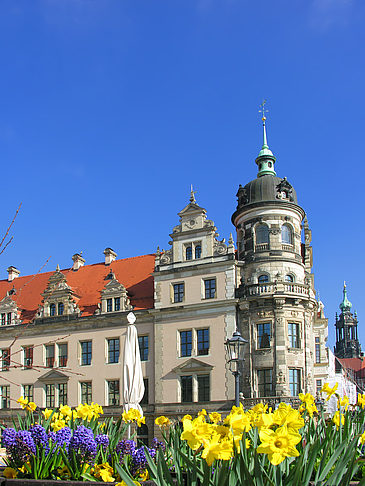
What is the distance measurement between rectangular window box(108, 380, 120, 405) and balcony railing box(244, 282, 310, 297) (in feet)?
32.6

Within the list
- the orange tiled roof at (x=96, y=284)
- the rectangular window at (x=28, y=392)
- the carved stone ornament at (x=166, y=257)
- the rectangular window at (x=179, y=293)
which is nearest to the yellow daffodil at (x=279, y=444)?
the rectangular window at (x=179, y=293)

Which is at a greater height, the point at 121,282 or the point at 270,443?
the point at 121,282

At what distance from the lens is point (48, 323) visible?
37.8 metres

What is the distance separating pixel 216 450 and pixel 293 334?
2824 centimetres

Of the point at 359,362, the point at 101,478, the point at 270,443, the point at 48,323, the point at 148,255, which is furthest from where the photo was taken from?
the point at 359,362

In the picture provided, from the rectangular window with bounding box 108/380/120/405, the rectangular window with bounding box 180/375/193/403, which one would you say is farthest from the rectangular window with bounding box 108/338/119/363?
the rectangular window with bounding box 180/375/193/403

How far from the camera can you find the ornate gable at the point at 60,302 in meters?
37.5

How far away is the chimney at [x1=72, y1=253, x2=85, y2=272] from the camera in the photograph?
42969mm

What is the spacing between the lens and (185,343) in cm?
3347

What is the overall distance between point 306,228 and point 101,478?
33.8 m

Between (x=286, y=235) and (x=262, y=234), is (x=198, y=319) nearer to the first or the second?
(x=262, y=234)

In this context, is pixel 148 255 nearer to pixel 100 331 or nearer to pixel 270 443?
pixel 100 331

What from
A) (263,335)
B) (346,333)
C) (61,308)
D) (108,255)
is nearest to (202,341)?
(263,335)

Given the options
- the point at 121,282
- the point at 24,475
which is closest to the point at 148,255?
the point at 121,282
